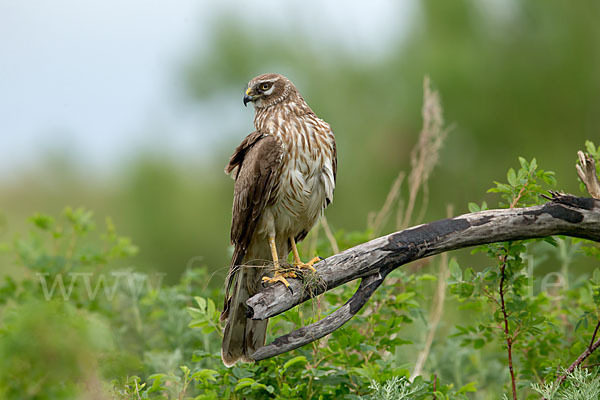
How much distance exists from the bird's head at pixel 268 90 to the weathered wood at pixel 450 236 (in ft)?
4.32

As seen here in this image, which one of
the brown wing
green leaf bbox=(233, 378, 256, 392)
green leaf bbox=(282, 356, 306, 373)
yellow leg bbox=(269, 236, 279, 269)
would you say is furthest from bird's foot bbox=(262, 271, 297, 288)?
green leaf bbox=(233, 378, 256, 392)

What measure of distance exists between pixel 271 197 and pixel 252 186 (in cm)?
15

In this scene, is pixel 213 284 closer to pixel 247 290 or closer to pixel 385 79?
pixel 247 290

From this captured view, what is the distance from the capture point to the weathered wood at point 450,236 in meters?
3.00

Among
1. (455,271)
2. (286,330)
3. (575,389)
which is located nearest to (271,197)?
(286,330)

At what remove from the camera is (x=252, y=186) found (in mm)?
3580

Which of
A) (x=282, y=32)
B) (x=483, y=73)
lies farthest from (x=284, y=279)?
(x=282, y=32)

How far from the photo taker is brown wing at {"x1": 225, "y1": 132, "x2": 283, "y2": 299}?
358 centimetres

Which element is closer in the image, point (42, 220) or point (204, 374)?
point (204, 374)

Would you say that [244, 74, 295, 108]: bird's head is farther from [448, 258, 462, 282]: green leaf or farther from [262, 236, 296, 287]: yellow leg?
[448, 258, 462, 282]: green leaf

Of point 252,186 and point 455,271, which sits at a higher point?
point 252,186

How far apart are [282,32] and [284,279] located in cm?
977

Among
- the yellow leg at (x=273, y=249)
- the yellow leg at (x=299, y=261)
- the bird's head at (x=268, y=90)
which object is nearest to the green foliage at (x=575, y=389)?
the yellow leg at (x=299, y=261)

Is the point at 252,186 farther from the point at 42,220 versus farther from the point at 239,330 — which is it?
the point at 42,220
